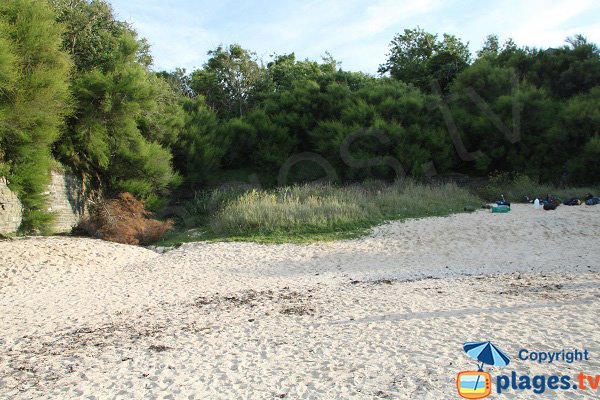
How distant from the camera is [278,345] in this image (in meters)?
5.08

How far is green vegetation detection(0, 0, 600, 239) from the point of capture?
1214cm

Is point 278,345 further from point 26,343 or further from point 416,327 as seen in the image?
point 26,343

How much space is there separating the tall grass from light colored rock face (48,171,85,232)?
162 inches

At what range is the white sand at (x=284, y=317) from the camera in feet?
13.8

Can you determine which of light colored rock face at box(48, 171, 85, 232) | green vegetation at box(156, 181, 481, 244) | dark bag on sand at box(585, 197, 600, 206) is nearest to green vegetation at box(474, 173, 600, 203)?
green vegetation at box(156, 181, 481, 244)

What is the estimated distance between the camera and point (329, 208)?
15.0 meters

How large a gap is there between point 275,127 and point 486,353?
60.3 ft

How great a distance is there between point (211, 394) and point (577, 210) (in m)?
14.6

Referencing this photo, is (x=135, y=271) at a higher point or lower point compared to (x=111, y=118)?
lower

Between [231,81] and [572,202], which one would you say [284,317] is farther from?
[231,81]

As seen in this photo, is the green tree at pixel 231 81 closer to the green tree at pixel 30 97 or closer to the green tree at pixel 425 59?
the green tree at pixel 425 59

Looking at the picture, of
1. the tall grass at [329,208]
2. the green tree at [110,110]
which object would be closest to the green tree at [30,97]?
the green tree at [110,110]

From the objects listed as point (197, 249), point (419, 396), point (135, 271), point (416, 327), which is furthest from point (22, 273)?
point (419, 396)

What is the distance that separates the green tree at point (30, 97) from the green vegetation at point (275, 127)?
0.04 meters
